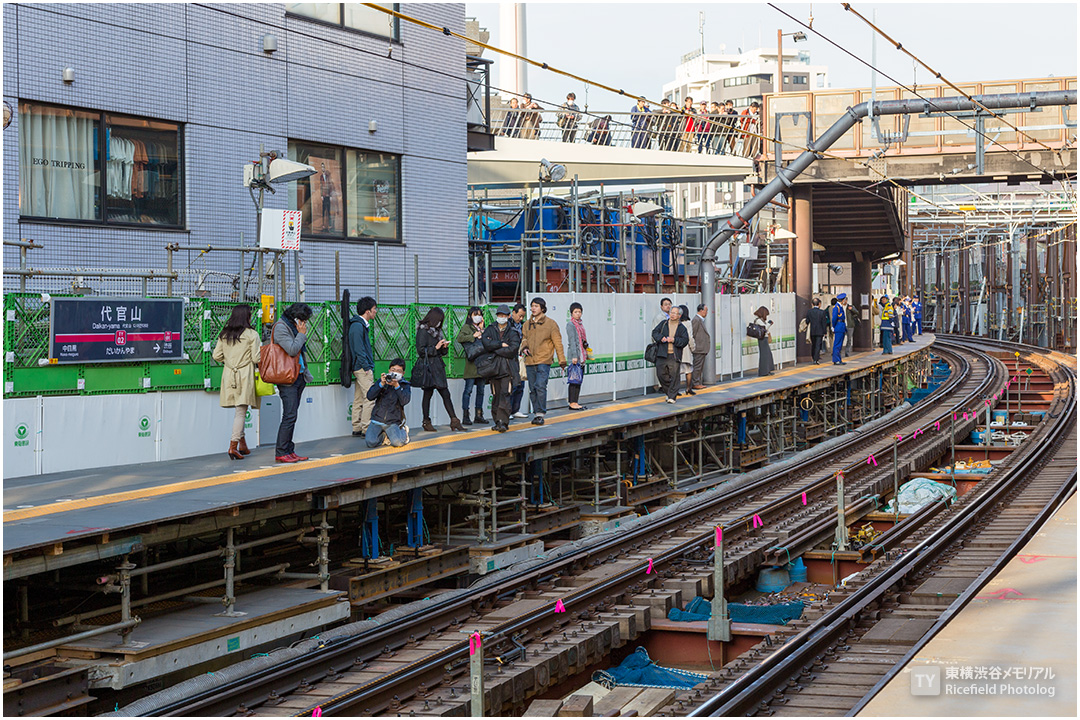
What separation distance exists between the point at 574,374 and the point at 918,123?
654 inches

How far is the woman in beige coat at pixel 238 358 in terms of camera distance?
13.6 meters

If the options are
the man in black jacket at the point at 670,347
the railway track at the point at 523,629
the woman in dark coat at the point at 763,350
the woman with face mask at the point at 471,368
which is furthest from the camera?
the woman in dark coat at the point at 763,350

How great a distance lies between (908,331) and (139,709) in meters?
41.8

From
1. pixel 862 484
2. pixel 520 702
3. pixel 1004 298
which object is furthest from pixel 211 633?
pixel 1004 298

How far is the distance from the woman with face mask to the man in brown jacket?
0.75 metres

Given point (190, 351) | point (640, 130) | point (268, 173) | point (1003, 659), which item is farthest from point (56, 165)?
point (640, 130)

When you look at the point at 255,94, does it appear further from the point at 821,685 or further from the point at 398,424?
the point at 821,685

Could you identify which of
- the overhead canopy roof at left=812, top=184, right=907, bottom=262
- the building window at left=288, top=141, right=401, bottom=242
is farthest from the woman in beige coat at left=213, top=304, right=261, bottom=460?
the overhead canopy roof at left=812, top=184, right=907, bottom=262

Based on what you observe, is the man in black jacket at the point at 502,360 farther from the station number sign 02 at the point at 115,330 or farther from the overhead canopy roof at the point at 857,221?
the overhead canopy roof at the point at 857,221

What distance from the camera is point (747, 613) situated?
12703 mm

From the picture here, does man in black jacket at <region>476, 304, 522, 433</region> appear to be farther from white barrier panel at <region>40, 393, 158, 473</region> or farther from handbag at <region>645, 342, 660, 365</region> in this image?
handbag at <region>645, 342, 660, 365</region>

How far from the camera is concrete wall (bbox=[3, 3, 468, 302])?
14.2 m

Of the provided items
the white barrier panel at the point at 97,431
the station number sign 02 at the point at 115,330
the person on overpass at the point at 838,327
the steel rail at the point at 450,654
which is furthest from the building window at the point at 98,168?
the person on overpass at the point at 838,327

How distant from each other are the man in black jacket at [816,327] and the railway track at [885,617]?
12.4 meters
